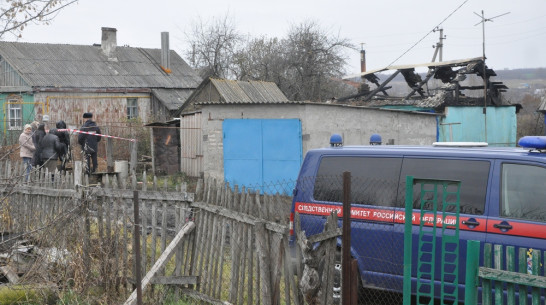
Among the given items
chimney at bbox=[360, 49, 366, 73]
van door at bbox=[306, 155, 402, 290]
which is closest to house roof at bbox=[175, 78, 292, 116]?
van door at bbox=[306, 155, 402, 290]

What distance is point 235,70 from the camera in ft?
128

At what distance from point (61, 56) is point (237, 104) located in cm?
1978

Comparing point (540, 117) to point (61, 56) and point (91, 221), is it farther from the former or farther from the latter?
point (91, 221)

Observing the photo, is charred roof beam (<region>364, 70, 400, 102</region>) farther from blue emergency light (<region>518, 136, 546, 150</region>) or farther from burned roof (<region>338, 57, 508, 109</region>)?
blue emergency light (<region>518, 136, 546, 150</region>)

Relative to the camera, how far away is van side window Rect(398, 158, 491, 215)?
6.80 metres

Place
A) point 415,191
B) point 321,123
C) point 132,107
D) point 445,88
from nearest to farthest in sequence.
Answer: point 415,191, point 321,123, point 445,88, point 132,107

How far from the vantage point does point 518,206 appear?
21.5 ft

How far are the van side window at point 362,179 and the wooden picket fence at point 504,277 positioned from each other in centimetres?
246

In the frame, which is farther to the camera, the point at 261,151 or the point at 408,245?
the point at 261,151

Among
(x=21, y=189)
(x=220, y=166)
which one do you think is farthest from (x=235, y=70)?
(x=21, y=189)

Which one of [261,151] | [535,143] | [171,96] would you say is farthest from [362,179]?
[171,96]

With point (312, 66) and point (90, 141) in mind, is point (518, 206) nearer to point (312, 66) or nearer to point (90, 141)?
point (90, 141)

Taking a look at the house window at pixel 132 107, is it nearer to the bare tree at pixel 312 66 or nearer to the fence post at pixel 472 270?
the bare tree at pixel 312 66

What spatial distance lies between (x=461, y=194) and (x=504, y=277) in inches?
89.8
